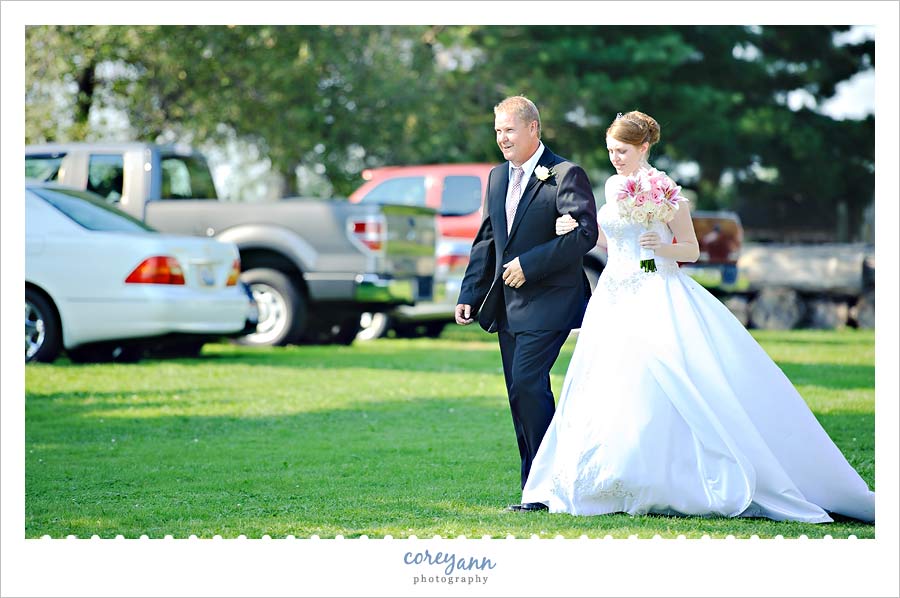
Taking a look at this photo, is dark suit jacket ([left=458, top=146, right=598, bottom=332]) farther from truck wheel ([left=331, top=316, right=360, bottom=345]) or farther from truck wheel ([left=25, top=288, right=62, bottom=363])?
truck wheel ([left=331, top=316, right=360, bottom=345])

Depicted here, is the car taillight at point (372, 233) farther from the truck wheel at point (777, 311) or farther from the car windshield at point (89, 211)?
the truck wheel at point (777, 311)

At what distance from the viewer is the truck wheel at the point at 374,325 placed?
1680cm

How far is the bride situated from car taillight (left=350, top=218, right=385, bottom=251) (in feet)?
25.9

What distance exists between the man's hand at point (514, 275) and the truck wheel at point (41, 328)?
7.08 metres

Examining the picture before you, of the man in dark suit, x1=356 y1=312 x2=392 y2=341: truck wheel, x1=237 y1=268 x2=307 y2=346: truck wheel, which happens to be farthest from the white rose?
x1=356 y1=312 x2=392 y2=341: truck wheel

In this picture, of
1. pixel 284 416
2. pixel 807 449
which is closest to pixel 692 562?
pixel 807 449

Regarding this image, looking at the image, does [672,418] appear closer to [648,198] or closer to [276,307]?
[648,198]

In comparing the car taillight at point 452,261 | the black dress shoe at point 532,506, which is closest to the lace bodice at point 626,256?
the black dress shoe at point 532,506

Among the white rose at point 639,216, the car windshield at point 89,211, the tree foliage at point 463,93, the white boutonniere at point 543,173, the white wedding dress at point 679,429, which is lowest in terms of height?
the white wedding dress at point 679,429

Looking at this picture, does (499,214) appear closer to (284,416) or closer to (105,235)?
(284,416)

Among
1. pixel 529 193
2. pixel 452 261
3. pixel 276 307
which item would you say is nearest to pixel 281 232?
pixel 276 307

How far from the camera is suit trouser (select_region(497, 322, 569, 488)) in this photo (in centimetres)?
624

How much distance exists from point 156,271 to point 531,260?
6.65 metres

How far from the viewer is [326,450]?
817 cm
